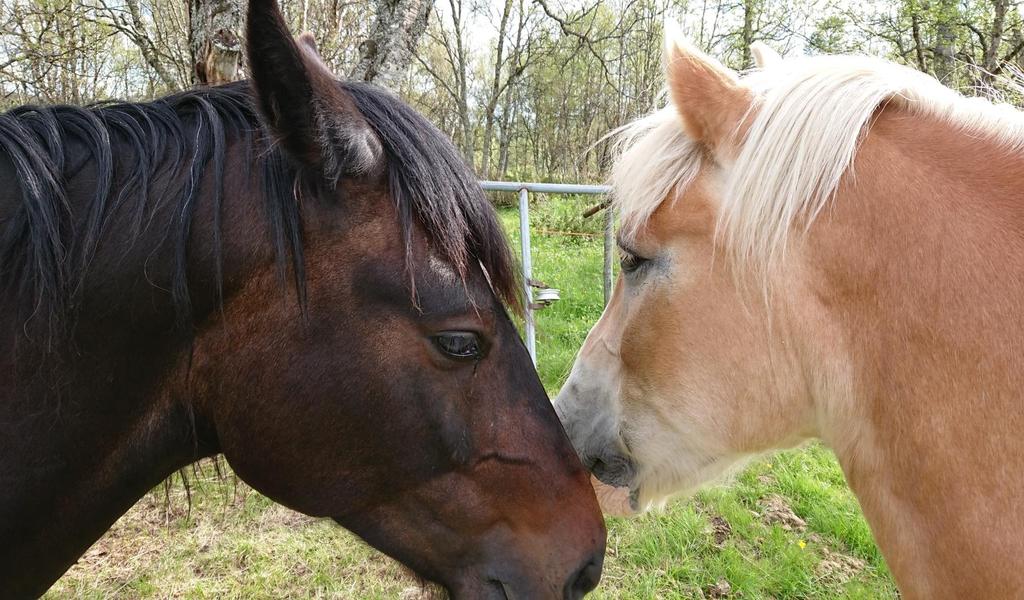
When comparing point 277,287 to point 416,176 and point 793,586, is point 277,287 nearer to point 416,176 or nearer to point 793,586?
point 416,176

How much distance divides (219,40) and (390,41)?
3.94 ft

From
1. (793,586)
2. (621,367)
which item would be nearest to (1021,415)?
(621,367)

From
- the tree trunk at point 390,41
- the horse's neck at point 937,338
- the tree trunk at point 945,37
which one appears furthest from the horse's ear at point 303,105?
the tree trunk at point 945,37

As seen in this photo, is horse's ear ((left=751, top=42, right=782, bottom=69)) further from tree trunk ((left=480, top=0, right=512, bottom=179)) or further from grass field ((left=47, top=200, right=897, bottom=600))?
tree trunk ((left=480, top=0, right=512, bottom=179))

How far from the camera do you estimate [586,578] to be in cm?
143

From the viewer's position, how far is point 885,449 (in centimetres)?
127

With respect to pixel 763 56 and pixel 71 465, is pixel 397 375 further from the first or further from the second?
pixel 763 56

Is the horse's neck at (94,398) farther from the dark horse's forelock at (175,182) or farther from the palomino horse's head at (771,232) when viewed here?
the palomino horse's head at (771,232)

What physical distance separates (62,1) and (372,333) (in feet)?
30.0

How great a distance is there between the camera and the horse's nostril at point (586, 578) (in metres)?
1.40

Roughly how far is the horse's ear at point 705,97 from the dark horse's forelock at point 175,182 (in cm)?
53

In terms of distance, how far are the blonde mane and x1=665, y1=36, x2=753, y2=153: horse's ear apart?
0.13 feet

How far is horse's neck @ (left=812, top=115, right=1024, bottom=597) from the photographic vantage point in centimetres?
112

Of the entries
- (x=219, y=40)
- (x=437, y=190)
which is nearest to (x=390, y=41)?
(x=219, y=40)
